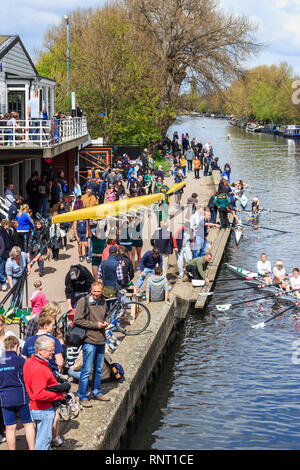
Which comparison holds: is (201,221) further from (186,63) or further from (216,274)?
(186,63)

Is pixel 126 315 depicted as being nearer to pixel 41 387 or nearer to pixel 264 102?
pixel 41 387

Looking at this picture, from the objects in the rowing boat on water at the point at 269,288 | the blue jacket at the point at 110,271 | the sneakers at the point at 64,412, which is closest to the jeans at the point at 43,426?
the sneakers at the point at 64,412

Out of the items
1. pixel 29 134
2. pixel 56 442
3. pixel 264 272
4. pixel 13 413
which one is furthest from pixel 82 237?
pixel 13 413

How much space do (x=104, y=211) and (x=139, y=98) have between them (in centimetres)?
2820

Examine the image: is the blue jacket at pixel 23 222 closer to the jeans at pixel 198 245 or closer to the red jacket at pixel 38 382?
the jeans at pixel 198 245

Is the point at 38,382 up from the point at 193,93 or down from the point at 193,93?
down

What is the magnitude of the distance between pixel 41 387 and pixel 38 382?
2.7 inches

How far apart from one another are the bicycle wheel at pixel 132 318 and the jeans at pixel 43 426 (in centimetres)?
517

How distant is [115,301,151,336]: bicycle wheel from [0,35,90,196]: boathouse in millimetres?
9528

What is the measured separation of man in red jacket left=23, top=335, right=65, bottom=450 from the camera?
7938 mm

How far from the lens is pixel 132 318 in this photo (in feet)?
46.9

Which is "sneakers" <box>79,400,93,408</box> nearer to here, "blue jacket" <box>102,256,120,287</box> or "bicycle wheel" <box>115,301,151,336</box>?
"bicycle wheel" <box>115,301,151,336</box>

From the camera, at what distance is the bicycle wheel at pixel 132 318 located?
13461mm

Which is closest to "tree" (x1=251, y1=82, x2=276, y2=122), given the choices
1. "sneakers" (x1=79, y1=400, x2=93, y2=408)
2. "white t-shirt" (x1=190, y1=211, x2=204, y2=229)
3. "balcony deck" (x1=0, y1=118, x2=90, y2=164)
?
"balcony deck" (x1=0, y1=118, x2=90, y2=164)
